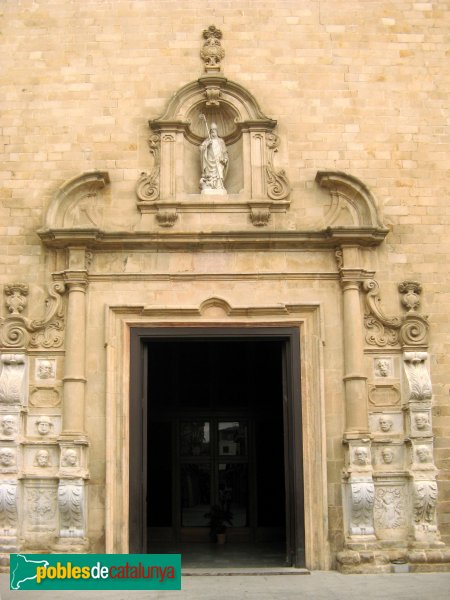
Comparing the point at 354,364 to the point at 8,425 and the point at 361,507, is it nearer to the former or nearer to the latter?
the point at 361,507

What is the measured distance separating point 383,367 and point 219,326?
7.35ft

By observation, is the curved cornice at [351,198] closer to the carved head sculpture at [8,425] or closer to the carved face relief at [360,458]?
the carved face relief at [360,458]

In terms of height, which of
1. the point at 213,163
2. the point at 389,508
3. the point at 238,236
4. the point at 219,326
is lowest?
the point at 389,508

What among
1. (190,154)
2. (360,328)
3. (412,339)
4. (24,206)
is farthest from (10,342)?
(412,339)

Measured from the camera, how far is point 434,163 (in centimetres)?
1173

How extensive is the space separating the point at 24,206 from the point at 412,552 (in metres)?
6.83

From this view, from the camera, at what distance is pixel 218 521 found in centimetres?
1450

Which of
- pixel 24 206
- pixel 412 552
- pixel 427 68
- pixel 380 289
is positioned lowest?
pixel 412 552

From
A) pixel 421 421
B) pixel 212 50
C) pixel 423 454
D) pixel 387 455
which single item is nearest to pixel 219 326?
pixel 387 455

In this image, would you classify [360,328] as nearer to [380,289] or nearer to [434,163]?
[380,289]

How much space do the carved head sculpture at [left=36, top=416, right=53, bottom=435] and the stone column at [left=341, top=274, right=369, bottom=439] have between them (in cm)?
Answer: 384

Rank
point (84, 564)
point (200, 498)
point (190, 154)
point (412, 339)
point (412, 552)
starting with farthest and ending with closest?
point (200, 498) → point (190, 154) → point (412, 339) → point (412, 552) → point (84, 564)

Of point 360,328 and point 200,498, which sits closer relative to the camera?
point 360,328

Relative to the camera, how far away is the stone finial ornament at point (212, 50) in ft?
39.0
